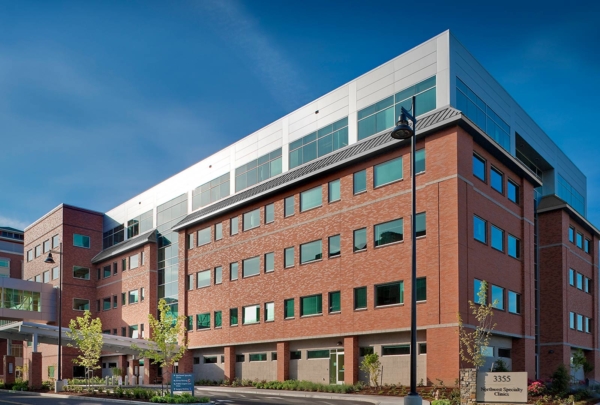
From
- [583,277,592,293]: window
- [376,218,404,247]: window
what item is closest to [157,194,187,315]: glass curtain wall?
[376,218,404,247]: window

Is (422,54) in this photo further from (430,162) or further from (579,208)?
(579,208)

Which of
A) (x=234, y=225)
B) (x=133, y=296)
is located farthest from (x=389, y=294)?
(x=133, y=296)

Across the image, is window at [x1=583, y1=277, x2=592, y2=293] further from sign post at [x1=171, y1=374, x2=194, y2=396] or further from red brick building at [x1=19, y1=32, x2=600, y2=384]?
sign post at [x1=171, y1=374, x2=194, y2=396]

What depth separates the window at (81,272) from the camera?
68.0 metres

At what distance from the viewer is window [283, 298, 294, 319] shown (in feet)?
136

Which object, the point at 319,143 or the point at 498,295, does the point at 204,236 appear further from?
the point at 498,295

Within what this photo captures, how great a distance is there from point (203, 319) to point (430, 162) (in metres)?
24.8

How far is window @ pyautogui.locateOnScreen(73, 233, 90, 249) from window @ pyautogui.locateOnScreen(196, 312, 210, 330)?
24486 millimetres

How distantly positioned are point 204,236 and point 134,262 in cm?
1386

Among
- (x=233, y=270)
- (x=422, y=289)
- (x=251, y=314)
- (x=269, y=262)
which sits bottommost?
(x=251, y=314)

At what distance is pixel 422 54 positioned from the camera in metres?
36.3

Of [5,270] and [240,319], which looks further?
[5,270]

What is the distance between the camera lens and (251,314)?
147ft

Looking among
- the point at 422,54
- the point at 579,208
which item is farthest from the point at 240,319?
the point at 579,208
